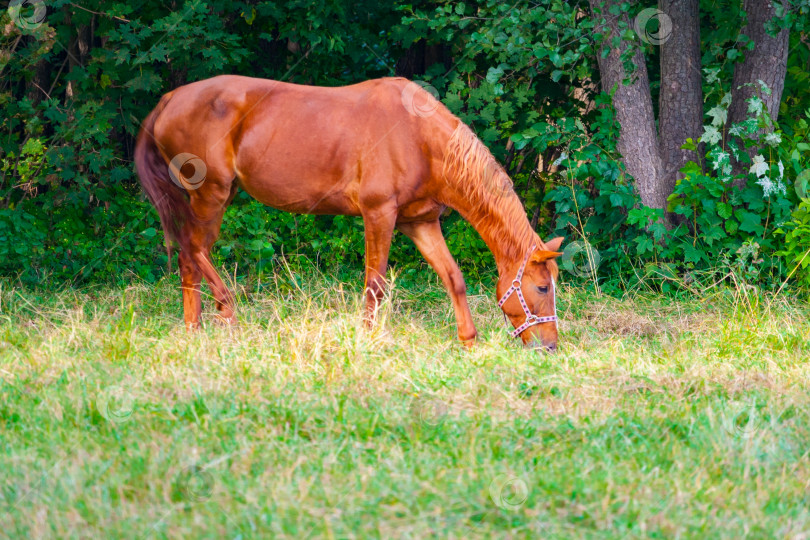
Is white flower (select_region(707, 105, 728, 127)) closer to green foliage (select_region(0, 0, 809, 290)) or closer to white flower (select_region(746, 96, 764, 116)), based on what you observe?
green foliage (select_region(0, 0, 809, 290))

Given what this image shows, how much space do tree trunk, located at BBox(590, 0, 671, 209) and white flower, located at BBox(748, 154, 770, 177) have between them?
68 cm

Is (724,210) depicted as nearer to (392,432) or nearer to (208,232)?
(208,232)

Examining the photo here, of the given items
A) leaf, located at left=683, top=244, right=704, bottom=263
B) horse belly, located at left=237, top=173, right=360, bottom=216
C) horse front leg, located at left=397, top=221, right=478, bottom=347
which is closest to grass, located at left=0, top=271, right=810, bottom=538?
horse front leg, located at left=397, top=221, right=478, bottom=347

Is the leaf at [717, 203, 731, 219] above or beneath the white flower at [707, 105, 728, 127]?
beneath

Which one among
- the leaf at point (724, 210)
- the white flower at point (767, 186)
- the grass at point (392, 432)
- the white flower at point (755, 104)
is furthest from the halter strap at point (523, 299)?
the white flower at point (755, 104)

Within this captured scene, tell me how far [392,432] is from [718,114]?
4508mm

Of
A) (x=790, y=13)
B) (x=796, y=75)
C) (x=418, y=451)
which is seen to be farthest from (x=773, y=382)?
(x=796, y=75)

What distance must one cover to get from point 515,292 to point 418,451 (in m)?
1.85

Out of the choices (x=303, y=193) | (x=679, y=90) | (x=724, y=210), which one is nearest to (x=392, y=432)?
(x=303, y=193)

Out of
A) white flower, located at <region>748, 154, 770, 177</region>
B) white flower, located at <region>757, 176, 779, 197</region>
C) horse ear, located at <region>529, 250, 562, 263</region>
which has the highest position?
white flower, located at <region>748, 154, 770, 177</region>

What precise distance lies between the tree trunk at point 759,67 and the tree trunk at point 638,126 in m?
0.62

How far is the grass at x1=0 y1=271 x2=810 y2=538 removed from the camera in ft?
9.09

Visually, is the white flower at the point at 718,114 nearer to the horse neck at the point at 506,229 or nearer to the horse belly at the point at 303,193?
the horse neck at the point at 506,229

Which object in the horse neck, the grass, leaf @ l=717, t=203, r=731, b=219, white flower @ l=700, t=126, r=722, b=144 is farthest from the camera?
white flower @ l=700, t=126, r=722, b=144
